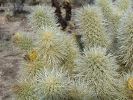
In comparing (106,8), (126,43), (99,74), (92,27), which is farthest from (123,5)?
(99,74)

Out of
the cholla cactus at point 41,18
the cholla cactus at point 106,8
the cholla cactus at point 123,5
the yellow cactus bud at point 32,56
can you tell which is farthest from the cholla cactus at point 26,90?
the cholla cactus at point 123,5

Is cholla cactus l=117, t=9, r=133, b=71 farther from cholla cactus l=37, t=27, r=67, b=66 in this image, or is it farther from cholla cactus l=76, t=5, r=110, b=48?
cholla cactus l=37, t=27, r=67, b=66

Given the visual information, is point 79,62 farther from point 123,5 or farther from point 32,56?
point 123,5

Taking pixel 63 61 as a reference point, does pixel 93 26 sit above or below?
above

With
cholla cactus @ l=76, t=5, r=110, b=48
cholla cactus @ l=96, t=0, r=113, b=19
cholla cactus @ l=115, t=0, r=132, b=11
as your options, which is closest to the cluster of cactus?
cholla cactus @ l=76, t=5, r=110, b=48

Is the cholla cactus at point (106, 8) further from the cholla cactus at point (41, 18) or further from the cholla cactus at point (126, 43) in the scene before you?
the cholla cactus at point (126, 43)

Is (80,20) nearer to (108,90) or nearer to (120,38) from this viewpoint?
(120,38)

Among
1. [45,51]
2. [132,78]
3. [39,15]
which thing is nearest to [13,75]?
[39,15]
